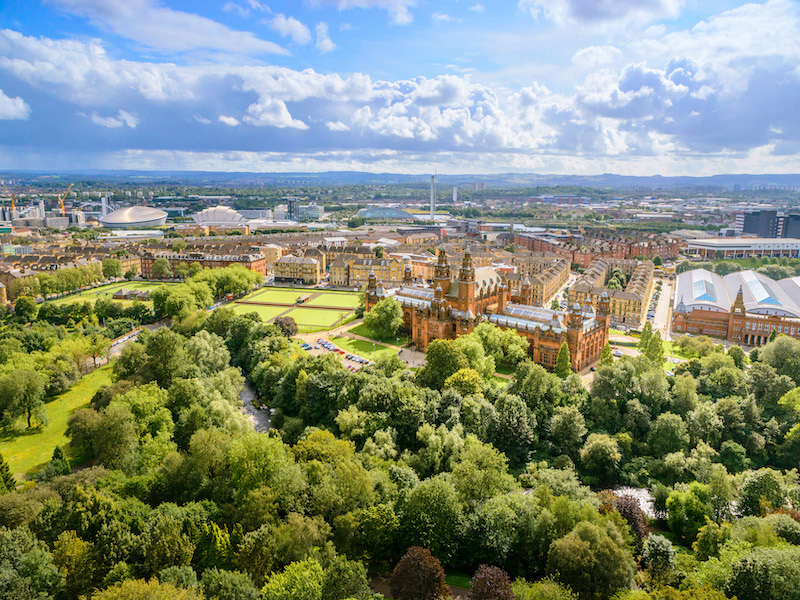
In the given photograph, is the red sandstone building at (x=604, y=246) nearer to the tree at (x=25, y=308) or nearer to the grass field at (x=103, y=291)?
the grass field at (x=103, y=291)

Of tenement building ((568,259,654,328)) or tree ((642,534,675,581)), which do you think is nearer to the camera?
tree ((642,534,675,581))

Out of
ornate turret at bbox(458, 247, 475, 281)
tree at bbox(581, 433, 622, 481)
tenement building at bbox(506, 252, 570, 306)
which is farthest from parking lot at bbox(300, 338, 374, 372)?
tenement building at bbox(506, 252, 570, 306)

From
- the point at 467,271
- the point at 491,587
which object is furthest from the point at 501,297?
the point at 491,587

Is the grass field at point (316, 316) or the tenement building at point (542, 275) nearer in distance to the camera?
the grass field at point (316, 316)

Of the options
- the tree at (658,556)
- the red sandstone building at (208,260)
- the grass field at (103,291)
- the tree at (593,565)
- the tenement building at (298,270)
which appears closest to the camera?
the tree at (593,565)

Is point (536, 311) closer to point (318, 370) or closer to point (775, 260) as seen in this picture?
point (318, 370)

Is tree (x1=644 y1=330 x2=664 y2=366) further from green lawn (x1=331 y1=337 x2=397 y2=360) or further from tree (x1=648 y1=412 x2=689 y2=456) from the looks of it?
green lawn (x1=331 y1=337 x2=397 y2=360)

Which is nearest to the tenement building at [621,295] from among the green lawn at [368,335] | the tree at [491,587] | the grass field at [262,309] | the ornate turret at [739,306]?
the ornate turret at [739,306]
